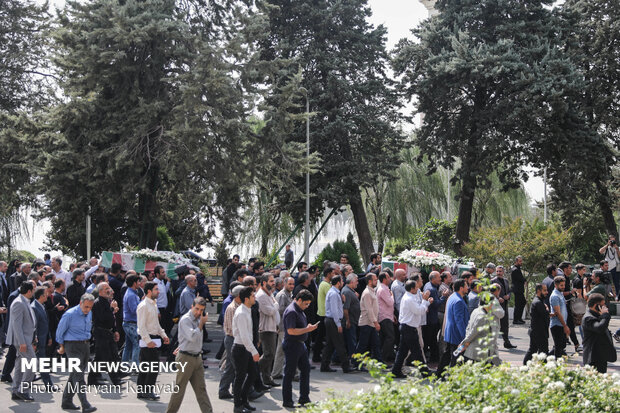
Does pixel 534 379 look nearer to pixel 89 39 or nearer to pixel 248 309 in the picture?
pixel 248 309

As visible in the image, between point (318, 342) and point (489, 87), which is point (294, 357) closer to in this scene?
point (318, 342)

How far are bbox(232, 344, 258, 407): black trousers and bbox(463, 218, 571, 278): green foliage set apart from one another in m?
13.6

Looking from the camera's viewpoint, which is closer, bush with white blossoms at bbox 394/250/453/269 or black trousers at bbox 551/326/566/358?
black trousers at bbox 551/326/566/358

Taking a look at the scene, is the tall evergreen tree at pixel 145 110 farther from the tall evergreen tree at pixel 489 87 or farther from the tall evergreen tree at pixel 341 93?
the tall evergreen tree at pixel 489 87

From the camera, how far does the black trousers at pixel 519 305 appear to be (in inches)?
746

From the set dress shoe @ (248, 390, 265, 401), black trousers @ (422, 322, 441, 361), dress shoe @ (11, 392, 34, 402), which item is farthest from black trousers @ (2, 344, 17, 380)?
black trousers @ (422, 322, 441, 361)

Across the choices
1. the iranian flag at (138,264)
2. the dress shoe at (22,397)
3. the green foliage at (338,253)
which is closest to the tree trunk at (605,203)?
the green foliage at (338,253)

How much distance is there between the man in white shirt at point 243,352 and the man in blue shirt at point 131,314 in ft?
9.82

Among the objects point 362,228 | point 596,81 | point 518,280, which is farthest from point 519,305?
point 596,81

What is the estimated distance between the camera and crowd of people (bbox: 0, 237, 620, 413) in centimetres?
1024

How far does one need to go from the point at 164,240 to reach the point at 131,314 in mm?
21162

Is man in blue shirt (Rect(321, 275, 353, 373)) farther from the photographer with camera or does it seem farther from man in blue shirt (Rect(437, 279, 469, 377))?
the photographer with camera

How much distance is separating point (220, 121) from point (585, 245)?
80.0 feet

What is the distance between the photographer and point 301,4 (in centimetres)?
3067
